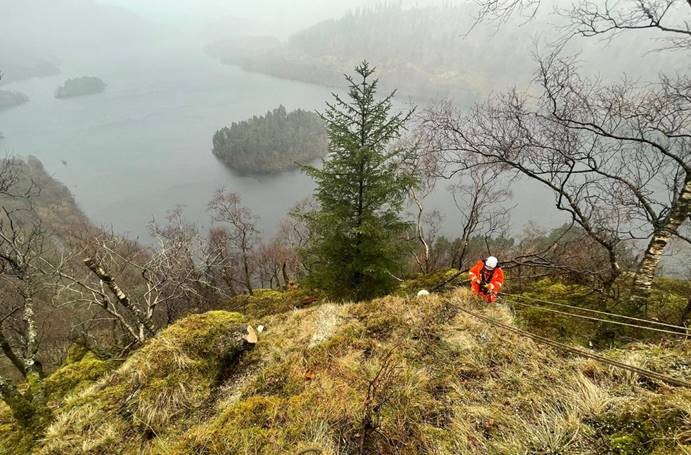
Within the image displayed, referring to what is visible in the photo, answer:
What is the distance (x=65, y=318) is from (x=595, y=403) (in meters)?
30.1

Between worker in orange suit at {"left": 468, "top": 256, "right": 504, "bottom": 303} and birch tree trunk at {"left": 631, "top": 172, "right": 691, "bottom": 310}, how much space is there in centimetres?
225

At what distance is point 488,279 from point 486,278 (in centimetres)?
4

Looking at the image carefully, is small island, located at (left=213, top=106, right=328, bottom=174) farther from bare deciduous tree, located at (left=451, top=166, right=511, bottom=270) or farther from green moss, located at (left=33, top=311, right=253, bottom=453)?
green moss, located at (left=33, top=311, right=253, bottom=453)

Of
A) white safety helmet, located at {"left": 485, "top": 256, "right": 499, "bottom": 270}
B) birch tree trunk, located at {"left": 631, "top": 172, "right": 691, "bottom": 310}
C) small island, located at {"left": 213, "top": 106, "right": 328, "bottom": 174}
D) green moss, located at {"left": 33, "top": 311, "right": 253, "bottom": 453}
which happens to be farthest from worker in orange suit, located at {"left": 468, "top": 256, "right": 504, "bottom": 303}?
small island, located at {"left": 213, "top": 106, "right": 328, "bottom": 174}

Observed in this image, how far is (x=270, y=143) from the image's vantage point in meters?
98.9

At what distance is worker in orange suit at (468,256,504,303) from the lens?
18.8 ft

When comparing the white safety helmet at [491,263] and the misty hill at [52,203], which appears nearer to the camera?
the white safety helmet at [491,263]

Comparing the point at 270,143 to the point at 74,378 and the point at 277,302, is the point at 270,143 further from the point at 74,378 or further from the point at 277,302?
the point at 74,378

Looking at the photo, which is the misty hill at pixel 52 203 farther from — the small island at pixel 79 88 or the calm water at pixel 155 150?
the small island at pixel 79 88

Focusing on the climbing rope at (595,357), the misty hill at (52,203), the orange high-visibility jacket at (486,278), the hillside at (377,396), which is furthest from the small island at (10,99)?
the climbing rope at (595,357)

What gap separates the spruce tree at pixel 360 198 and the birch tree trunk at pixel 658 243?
563cm

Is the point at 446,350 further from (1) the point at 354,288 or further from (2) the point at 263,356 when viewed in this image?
(1) the point at 354,288

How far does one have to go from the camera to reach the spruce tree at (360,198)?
9.73m

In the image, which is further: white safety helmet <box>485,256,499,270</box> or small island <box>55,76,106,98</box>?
small island <box>55,76,106,98</box>
